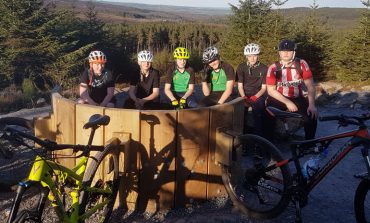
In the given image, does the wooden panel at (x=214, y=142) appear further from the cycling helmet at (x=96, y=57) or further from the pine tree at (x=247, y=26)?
the pine tree at (x=247, y=26)

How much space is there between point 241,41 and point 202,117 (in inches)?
516

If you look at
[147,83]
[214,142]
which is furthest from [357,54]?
[214,142]

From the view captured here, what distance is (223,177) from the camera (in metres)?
4.94

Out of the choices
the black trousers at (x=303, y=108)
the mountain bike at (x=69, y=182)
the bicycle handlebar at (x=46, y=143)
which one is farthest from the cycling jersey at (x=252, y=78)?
the bicycle handlebar at (x=46, y=143)

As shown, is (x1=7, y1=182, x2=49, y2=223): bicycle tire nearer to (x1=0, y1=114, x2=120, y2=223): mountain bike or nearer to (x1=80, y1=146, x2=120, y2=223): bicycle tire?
(x1=0, y1=114, x2=120, y2=223): mountain bike

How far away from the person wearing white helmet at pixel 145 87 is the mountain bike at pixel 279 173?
2.12m

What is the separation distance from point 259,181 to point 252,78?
3.04 meters

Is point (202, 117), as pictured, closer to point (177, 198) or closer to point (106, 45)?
point (177, 198)

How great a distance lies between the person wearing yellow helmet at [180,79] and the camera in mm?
6742

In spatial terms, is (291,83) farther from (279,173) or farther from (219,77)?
(279,173)

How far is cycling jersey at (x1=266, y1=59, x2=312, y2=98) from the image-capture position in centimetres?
574

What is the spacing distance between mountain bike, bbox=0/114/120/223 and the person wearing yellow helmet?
2.50m

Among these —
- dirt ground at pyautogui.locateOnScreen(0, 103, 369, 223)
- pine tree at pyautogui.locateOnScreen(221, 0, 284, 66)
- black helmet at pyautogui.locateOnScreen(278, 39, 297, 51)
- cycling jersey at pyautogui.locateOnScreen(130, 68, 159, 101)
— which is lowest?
dirt ground at pyautogui.locateOnScreen(0, 103, 369, 223)

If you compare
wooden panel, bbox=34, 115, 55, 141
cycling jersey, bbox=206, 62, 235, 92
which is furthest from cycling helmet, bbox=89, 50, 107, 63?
cycling jersey, bbox=206, 62, 235, 92
